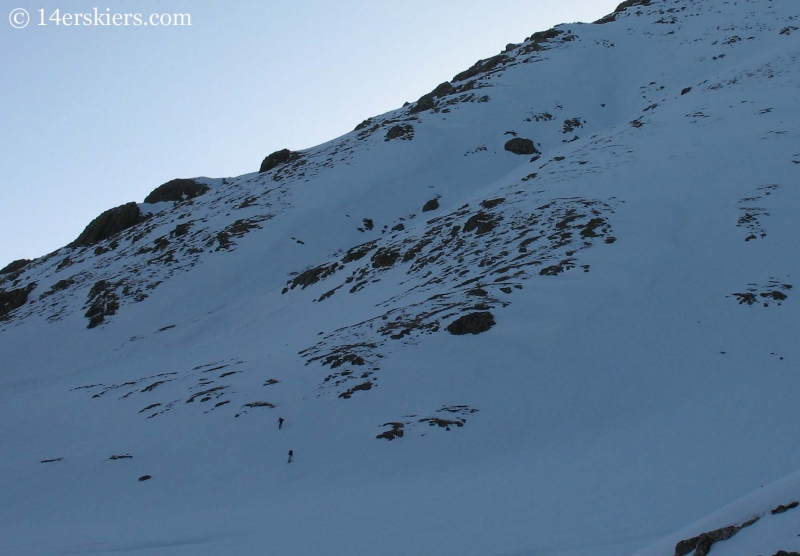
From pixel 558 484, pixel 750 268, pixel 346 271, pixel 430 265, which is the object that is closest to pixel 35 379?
pixel 346 271

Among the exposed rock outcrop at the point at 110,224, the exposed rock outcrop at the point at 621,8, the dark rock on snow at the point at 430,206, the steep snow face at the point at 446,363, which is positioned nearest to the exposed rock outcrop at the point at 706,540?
the steep snow face at the point at 446,363

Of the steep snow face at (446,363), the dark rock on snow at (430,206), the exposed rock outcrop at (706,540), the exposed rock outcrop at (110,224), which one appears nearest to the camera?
the exposed rock outcrop at (706,540)

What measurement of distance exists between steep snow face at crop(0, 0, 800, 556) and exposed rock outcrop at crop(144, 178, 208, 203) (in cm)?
1396

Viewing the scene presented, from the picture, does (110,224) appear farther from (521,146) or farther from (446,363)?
(446,363)

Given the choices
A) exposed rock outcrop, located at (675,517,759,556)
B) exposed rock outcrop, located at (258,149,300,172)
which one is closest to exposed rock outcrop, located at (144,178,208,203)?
exposed rock outcrop, located at (258,149,300,172)

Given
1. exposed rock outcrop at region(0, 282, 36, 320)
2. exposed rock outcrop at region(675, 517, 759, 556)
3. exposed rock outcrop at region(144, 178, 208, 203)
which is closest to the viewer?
exposed rock outcrop at region(675, 517, 759, 556)

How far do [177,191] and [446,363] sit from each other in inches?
1787

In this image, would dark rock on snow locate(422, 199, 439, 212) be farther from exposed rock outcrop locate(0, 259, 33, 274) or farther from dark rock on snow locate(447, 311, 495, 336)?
exposed rock outcrop locate(0, 259, 33, 274)

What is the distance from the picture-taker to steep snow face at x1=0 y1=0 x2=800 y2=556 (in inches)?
421

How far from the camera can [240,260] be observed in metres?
37.0

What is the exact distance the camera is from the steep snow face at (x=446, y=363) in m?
10.7

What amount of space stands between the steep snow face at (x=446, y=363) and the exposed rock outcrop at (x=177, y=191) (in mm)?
13961

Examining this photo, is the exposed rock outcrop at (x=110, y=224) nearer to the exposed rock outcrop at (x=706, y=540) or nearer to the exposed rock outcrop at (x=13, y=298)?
the exposed rock outcrop at (x=13, y=298)

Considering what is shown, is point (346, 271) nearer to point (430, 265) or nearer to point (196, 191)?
point (430, 265)
